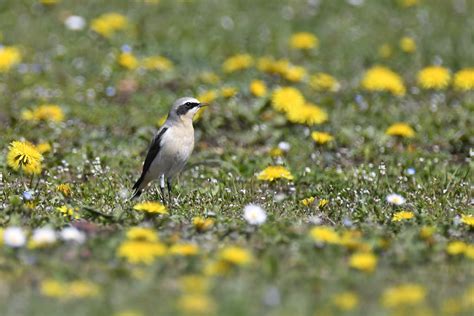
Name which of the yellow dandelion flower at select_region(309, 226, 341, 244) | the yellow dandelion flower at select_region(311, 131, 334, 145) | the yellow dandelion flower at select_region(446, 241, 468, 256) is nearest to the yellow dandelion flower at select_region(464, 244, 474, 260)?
the yellow dandelion flower at select_region(446, 241, 468, 256)

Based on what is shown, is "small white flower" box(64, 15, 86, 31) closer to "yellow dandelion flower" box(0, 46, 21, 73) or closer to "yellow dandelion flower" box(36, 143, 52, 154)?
"yellow dandelion flower" box(0, 46, 21, 73)

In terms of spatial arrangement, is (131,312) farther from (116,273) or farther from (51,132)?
(51,132)

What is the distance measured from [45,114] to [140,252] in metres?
5.29

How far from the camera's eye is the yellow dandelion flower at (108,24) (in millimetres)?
14148

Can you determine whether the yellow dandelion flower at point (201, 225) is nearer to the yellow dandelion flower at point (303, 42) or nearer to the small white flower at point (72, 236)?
the small white flower at point (72, 236)

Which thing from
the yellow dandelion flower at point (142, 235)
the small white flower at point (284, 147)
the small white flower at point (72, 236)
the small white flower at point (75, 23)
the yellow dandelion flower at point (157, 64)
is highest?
the yellow dandelion flower at point (142, 235)

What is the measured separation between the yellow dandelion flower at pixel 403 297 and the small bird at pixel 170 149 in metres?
3.92

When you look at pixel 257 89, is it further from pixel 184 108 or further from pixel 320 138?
pixel 184 108

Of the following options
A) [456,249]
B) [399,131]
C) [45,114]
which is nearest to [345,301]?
[456,249]

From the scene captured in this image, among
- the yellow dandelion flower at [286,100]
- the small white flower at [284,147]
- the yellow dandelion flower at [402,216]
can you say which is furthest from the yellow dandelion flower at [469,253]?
the yellow dandelion flower at [286,100]

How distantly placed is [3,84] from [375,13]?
6182 mm

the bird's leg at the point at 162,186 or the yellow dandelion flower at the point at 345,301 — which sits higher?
the yellow dandelion flower at the point at 345,301

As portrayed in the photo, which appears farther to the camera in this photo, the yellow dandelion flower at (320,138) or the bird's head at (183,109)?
the yellow dandelion flower at (320,138)

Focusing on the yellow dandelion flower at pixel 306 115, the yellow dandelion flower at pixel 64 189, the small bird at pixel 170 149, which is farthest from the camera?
the yellow dandelion flower at pixel 306 115
